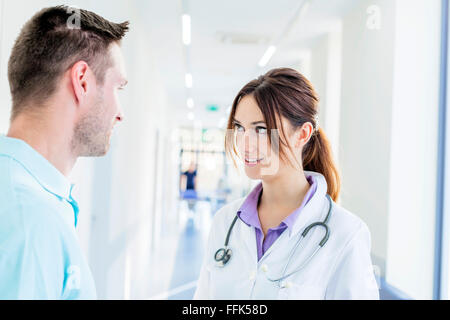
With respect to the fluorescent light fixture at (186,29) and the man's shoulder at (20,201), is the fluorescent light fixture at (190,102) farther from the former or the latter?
the man's shoulder at (20,201)

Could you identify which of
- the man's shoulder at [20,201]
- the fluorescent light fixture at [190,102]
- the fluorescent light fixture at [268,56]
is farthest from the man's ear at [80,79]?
the fluorescent light fixture at [190,102]

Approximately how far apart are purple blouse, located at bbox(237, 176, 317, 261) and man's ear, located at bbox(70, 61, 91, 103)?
373 millimetres

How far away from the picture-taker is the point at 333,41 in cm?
135

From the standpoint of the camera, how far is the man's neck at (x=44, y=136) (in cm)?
44

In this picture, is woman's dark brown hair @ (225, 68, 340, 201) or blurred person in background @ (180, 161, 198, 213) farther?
blurred person in background @ (180, 161, 198, 213)

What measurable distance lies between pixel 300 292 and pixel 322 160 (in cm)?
28

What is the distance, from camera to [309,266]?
1.85 ft

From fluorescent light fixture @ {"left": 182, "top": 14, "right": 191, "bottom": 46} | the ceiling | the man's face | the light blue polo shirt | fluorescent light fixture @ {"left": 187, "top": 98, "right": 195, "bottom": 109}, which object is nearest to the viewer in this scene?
the light blue polo shirt

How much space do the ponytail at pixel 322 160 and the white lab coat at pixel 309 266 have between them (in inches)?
2.8

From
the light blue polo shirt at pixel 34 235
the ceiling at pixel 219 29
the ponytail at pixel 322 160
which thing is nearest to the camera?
the light blue polo shirt at pixel 34 235

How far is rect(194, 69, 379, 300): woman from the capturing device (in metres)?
0.56

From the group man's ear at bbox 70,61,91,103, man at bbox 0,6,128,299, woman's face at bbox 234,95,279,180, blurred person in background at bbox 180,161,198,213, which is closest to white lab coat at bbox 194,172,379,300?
woman's face at bbox 234,95,279,180

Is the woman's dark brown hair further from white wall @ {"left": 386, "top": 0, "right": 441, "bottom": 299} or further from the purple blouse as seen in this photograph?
white wall @ {"left": 386, "top": 0, "right": 441, "bottom": 299}

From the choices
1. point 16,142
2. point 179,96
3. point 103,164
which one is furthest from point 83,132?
point 179,96
